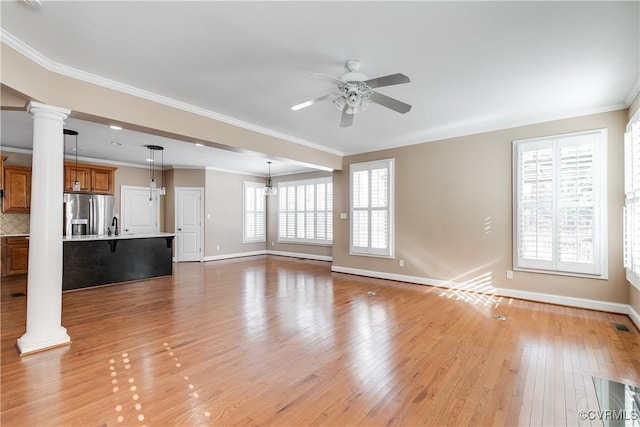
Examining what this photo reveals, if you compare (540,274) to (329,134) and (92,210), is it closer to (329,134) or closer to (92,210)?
(329,134)

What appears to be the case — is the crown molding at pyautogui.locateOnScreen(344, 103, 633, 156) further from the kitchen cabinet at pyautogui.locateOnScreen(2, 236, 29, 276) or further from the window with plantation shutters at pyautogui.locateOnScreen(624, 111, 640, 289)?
the kitchen cabinet at pyautogui.locateOnScreen(2, 236, 29, 276)

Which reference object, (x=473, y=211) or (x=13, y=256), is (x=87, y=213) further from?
(x=473, y=211)

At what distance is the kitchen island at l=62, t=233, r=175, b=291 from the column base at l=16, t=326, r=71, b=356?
264 cm

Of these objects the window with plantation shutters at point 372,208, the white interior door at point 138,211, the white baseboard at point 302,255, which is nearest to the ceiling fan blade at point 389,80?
the window with plantation shutters at point 372,208

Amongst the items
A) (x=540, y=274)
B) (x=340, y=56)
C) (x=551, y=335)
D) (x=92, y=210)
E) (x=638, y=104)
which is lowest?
(x=551, y=335)

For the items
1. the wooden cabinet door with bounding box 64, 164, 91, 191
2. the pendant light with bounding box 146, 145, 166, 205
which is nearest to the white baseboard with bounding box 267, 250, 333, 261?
the pendant light with bounding box 146, 145, 166, 205

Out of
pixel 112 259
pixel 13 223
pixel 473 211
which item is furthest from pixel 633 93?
pixel 13 223

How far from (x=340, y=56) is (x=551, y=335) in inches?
146

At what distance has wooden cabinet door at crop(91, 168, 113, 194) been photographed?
6949 millimetres

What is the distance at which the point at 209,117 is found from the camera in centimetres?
423

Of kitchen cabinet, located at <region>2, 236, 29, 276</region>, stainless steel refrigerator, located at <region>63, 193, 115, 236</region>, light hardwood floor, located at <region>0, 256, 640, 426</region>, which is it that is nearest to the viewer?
light hardwood floor, located at <region>0, 256, 640, 426</region>

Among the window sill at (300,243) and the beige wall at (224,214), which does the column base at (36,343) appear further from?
the window sill at (300,243)

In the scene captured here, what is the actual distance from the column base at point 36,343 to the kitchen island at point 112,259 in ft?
8.67

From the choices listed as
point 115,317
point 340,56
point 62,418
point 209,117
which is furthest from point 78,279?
point 340,56
